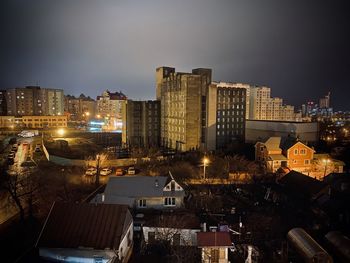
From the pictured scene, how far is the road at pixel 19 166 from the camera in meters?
22.0

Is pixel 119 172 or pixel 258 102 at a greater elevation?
pixel 258 102

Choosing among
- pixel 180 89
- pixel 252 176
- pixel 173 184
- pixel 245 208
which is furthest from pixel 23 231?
pixel 180 89

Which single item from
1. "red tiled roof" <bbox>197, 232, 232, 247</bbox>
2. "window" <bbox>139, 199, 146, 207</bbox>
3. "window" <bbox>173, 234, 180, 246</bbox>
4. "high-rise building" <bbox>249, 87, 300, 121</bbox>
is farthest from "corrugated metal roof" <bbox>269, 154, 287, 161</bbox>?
"high-rise building" <bbox>249, 87, 300, 121</bbox>

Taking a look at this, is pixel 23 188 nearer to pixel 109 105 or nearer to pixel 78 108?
pixel 109 105

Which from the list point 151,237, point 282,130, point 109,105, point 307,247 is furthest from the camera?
point 109,105

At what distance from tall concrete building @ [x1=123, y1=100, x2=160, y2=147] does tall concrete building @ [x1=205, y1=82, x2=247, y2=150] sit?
12106mm

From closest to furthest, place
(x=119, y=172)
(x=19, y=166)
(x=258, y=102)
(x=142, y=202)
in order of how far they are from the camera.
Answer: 1. (x=142, y=202)
2. (x=119, y=172)
3. (x=19, y=166)
4. (x=258, y=102)

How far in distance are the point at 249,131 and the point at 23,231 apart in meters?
41.8

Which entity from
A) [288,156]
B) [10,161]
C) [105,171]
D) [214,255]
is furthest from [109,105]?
[214,255]

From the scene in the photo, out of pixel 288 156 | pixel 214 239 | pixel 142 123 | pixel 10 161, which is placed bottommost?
pixel 214 239

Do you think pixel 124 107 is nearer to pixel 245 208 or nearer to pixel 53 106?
pixel 245 208

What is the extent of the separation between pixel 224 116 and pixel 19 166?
108 ft

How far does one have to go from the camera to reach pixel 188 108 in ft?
150

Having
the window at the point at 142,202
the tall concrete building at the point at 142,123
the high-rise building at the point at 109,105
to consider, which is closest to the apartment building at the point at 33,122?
the high-rise building at the point at 109,105
